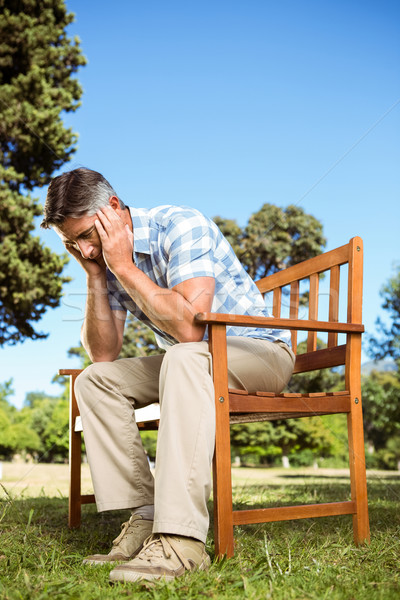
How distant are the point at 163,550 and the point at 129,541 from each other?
0.31 metres

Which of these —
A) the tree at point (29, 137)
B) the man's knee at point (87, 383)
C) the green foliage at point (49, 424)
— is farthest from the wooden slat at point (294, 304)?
the green foliage at point (49, 424)

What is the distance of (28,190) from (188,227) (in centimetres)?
897

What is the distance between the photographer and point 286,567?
5.68 feet

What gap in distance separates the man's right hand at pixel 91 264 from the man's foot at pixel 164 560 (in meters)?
1.19

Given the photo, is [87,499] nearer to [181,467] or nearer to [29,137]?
[181,467]

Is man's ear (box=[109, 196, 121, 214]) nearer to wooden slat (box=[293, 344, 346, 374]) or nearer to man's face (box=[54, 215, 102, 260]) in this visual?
man's face (box=[54, 215, 102, 260])

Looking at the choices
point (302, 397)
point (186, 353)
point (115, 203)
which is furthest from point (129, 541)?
point (115, 203)

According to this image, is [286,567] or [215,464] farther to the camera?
[215,464]

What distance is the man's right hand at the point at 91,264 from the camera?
7.94 feet

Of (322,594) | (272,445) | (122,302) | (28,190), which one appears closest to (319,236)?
(272,445)

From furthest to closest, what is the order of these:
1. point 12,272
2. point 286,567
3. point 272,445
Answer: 1. point 272,445
2. point 12,272
3. point 286,567

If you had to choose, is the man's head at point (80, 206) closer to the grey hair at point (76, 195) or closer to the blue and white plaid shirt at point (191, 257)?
the grey hair at point (76, 195)

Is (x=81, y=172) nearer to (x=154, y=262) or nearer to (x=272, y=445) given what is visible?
(x=154, y=262)

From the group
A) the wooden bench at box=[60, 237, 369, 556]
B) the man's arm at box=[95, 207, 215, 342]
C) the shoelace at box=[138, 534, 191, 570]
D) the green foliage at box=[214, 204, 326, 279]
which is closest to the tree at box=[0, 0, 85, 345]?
the green foliage at box=[214, 204, 326, 279]
